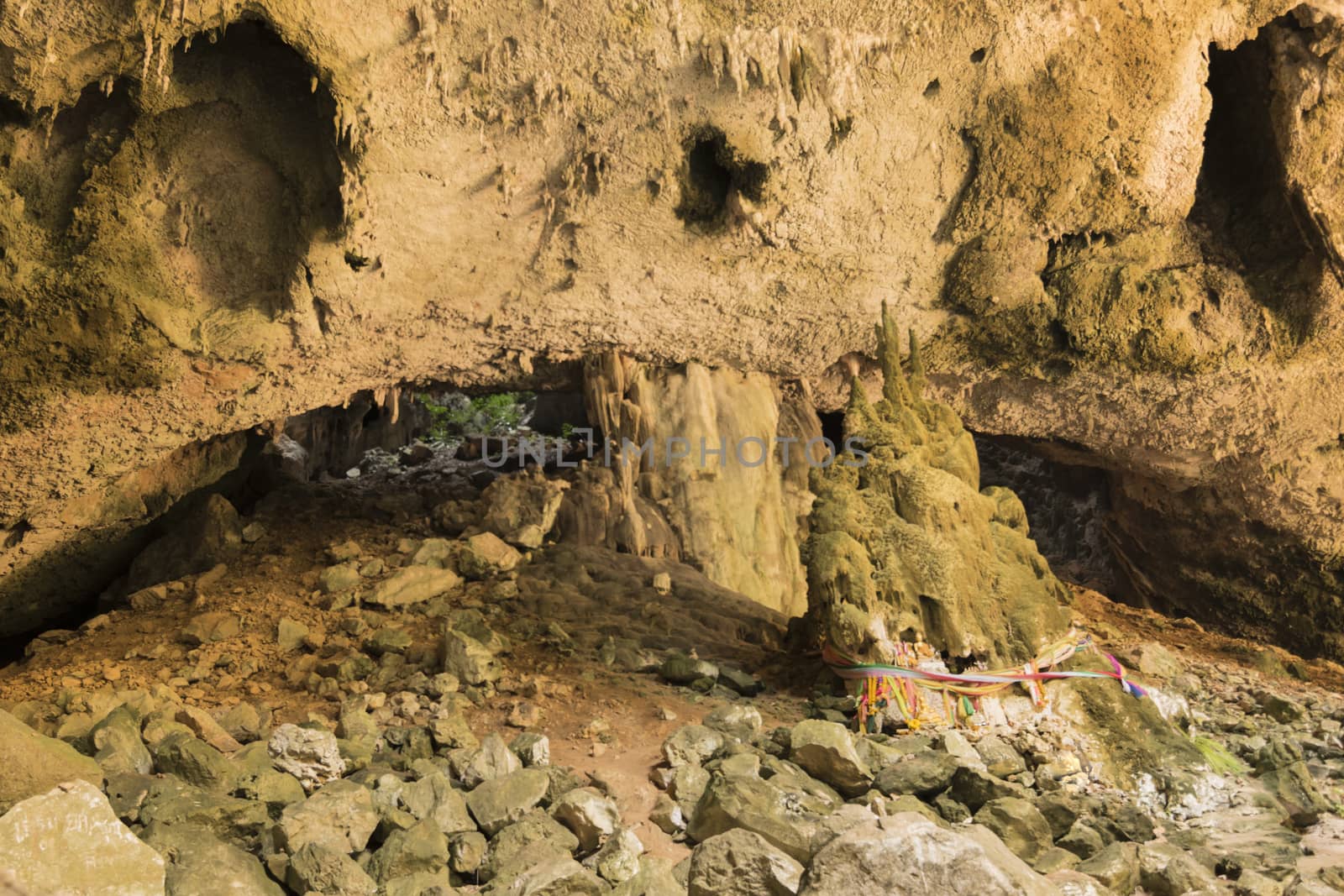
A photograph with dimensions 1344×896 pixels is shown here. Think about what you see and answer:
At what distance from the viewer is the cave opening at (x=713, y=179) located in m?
5.65

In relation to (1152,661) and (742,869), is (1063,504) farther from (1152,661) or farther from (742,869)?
(742,869)

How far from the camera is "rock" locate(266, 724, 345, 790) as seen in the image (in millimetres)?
3693

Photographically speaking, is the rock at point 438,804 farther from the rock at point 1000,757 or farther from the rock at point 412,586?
the rock at point 412,586

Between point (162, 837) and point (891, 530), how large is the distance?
125 inches

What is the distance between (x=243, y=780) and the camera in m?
3.54

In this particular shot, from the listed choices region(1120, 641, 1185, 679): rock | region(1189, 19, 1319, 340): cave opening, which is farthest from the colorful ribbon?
region(1189, 19, 1319, 340): cave opening

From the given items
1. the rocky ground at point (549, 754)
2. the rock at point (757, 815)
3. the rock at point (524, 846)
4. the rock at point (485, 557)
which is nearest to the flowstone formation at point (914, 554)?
the rocky ground at point (549, 754)

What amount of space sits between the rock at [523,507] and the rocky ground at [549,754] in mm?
22

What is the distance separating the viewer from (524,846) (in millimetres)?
3256

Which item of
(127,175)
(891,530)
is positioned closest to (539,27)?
(127,175)

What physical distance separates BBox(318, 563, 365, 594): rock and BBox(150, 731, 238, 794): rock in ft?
7.90

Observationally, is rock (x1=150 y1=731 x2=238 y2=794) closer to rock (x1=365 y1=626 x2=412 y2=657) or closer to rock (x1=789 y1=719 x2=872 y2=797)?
rock (x1=365 y1=626 x2=412 y2=657)

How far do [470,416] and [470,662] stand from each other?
751cm

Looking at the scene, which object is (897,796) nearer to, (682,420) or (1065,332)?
(682,420)
